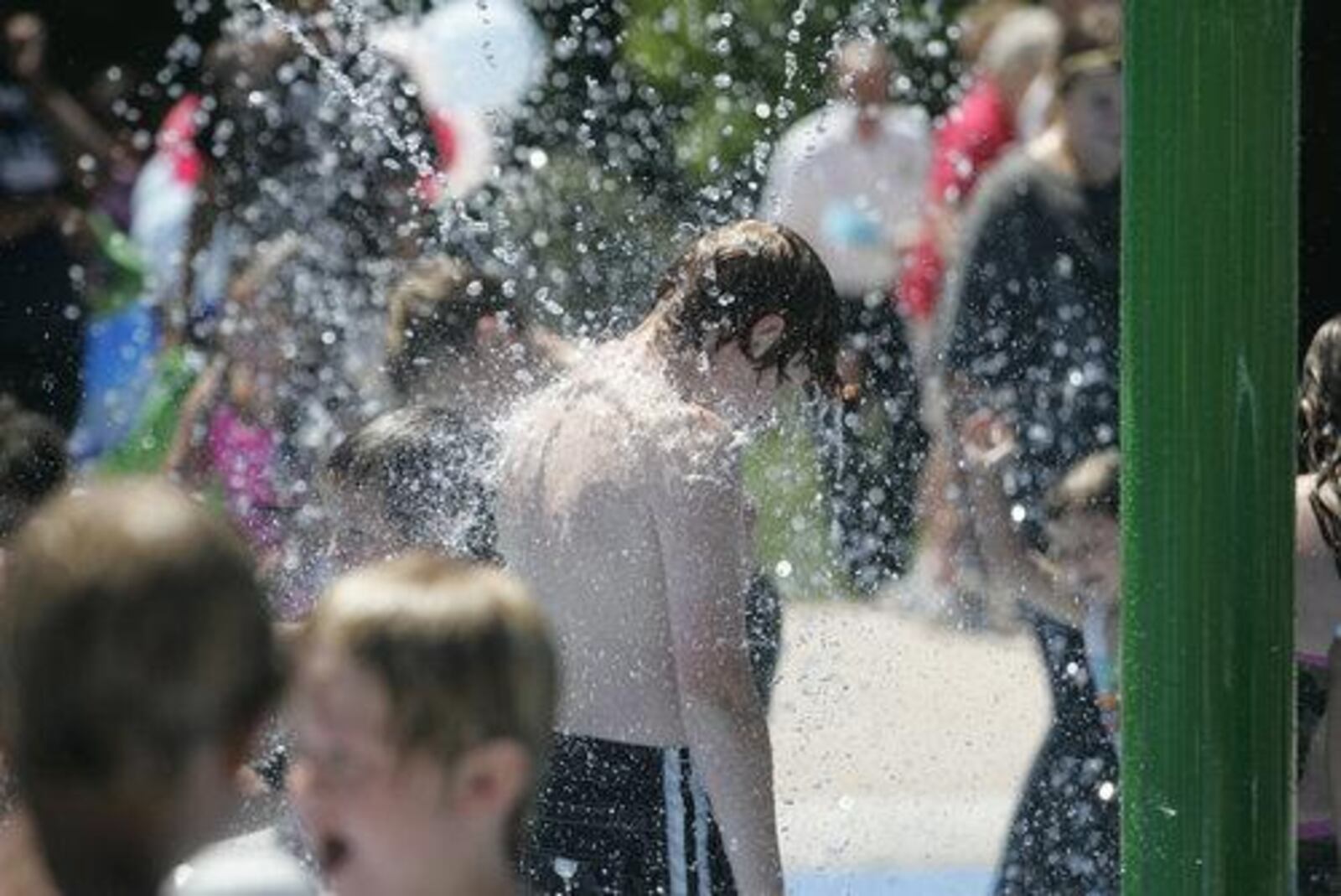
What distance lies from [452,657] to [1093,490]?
2.73 m

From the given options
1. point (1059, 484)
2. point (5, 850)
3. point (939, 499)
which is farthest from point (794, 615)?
point (5, 850)

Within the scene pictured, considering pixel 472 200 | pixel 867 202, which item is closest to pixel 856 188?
pixel 867 202

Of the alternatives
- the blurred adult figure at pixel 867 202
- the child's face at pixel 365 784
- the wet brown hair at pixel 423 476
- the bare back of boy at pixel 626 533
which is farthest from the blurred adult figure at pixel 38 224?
the child's face at pixel 365 784

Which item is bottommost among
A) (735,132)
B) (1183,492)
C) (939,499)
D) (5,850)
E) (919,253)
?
(5,850)

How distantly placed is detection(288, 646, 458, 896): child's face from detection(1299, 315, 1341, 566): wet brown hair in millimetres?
2032

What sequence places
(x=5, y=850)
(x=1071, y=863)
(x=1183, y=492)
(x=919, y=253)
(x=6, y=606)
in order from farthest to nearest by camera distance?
(x=919, y=253), (x=1071, y=863), (x=1183, y=492), (x=5, y=850), (x=6, y=606)

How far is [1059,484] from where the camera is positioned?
5.74m

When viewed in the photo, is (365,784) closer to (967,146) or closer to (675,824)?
(675,824)

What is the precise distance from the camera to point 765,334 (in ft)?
14.8

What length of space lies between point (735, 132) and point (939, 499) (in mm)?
2086

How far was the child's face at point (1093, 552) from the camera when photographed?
5.37 meters

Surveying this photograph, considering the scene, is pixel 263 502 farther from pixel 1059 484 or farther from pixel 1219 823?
pixel 1219 823

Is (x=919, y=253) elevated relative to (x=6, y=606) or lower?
elevated

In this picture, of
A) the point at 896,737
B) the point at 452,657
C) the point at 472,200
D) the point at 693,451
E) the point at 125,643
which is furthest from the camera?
the point at 472,200
